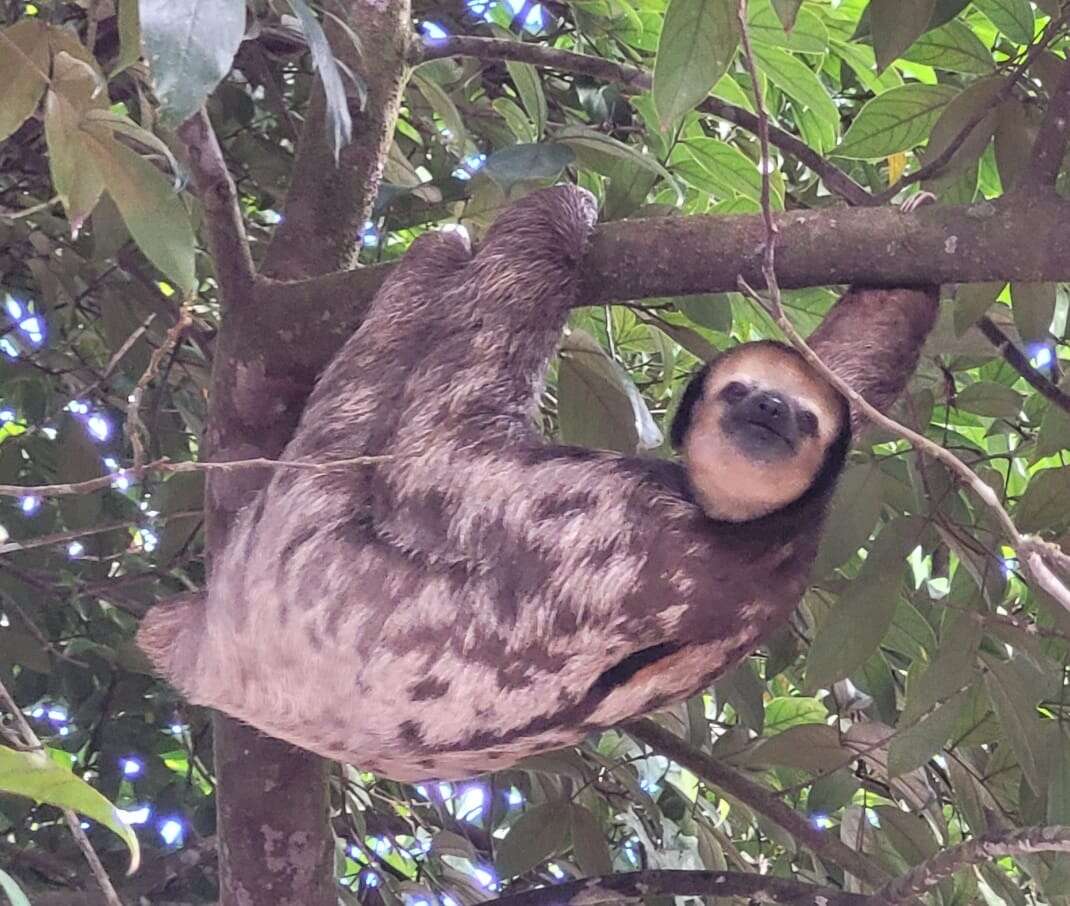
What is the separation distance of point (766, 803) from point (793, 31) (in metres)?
2.26

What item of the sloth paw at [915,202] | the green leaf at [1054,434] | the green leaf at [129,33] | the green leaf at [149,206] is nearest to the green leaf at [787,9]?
the sloth paw at [915,202]

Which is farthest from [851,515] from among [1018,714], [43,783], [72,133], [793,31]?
[43,783]

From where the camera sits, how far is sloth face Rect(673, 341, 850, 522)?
3.41 metres

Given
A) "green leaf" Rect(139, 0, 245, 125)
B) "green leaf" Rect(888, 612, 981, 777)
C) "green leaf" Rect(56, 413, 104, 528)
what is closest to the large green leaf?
"green leaf" Rect(139, 0, 245, 125)

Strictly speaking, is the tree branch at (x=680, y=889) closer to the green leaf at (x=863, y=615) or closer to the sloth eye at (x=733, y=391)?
the green leaf at (x=863, y=615)

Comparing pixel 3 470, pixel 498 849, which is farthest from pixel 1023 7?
pixel 3 470

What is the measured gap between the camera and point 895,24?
2961 millimetres

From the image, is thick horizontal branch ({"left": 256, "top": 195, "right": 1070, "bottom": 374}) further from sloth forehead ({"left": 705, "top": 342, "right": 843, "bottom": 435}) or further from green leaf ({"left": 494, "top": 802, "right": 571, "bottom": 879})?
green leaf ({"left": 494, "top": 802, "right": 571, "bottom": 879})

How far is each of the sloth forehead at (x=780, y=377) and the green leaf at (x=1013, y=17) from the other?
997 mm

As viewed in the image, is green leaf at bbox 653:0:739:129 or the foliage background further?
the foliage background

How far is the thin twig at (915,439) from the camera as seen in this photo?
1.82 meters

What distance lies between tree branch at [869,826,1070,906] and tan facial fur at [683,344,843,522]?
0.95m

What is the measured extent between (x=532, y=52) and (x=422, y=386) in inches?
38.5

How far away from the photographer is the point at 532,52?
144 inches
